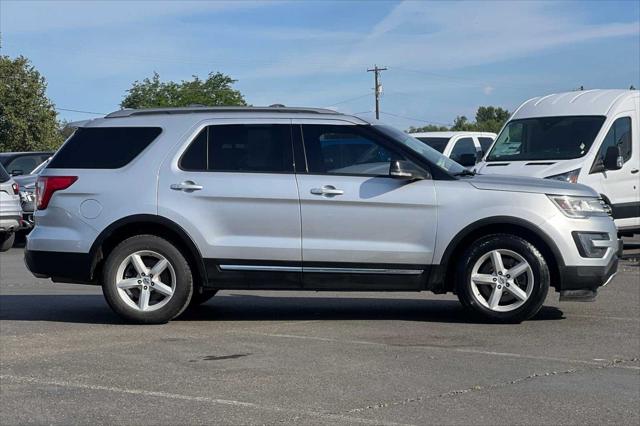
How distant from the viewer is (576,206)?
345 inches

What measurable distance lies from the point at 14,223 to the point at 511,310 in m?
10.5

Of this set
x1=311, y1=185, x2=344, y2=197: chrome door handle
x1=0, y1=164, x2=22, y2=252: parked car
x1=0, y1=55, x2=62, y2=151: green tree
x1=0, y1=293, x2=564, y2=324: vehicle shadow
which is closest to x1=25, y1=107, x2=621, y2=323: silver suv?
x1=311, y1=185, x2=344, y2=197: chrome door handle

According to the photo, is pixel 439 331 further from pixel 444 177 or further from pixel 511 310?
pixel 444 177

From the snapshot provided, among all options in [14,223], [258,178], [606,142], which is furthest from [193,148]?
[14,223]

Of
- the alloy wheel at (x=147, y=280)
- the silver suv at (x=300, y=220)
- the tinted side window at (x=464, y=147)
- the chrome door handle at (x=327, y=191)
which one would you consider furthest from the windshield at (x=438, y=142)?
the alloy wheel at (x=147, y=280)

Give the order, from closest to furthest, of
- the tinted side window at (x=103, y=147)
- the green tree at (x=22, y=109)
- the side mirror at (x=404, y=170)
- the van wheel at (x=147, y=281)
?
1. the side mirror at (x=404, y=170)
2. the van wheel at (x=147, y=281)
3. the tinted side window at (x=103, y=147)
4. the green tree at (x=22, y=109)

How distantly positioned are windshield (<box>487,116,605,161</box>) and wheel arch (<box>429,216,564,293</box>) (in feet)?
18.8

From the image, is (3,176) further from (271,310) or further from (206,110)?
(206,110)

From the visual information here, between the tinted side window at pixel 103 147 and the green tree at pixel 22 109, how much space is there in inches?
1595

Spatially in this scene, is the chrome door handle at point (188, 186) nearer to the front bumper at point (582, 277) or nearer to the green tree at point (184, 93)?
the front bumper at point (582, 277)

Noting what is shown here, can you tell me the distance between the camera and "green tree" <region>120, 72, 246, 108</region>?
198 ft

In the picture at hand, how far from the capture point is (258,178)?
882cm

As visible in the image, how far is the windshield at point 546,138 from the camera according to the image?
14.3 meters

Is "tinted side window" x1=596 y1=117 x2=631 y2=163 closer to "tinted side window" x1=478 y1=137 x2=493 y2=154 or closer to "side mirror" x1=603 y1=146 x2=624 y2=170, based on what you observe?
"side mirror" x1=603 y1=146 x2=624 y2=170
